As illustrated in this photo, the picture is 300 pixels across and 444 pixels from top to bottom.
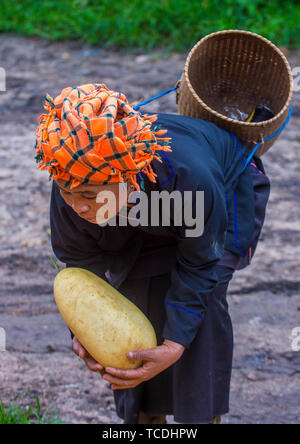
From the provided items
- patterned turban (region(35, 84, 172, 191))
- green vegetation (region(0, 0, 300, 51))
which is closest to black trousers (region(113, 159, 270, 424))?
patterned turban (region(35, 84, 172, 191))

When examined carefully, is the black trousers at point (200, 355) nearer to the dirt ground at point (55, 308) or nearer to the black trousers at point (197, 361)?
the black trousers at point (197, 361)

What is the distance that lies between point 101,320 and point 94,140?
2.57ft

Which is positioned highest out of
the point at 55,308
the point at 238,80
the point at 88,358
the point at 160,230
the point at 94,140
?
the point at 94,140

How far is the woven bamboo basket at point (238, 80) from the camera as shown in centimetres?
249

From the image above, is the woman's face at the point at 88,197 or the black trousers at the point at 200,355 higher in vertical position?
the woman's face at the point at 88,197

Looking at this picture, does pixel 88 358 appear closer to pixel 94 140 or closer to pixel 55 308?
pixel 94 140

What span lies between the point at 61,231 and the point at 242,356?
1.61 meters

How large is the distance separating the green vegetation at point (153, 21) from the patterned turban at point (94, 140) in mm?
5256

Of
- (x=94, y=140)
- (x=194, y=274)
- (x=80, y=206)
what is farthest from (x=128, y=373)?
(x=94, y=140)

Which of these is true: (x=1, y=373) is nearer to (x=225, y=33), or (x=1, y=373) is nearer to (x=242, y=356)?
(x=242, y=356)

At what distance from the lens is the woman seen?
5.84ft

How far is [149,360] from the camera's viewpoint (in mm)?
2180

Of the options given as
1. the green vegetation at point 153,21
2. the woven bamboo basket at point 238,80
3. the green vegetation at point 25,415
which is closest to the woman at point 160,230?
the woven bamboo basket at point 238,80

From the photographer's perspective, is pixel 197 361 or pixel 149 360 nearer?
pixel 149 360
